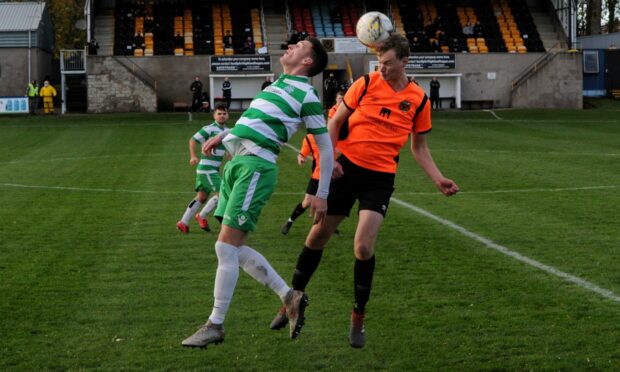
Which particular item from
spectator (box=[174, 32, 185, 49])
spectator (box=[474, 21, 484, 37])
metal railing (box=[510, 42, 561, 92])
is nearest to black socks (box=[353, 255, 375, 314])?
metal railing (box=[510, 42, 561, 92])

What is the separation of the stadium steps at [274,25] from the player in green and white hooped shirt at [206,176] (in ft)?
129

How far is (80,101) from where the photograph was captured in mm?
52312

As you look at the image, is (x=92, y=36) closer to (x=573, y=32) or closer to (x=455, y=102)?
(x=455, y=102)

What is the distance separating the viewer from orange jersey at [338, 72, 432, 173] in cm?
753

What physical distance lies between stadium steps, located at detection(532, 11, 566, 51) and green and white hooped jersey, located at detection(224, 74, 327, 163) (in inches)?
1970

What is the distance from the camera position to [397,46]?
733 centimetres

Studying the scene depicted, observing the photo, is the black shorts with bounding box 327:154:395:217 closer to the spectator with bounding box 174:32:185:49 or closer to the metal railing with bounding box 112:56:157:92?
the metal railing with bounding box 112:56:157:92

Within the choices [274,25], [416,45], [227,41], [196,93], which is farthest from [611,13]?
[196,93]

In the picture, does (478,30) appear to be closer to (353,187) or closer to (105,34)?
(105,34)

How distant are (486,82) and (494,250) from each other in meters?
→ 42.2

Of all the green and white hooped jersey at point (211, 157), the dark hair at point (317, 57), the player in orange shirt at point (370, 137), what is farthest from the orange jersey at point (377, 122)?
the green and white hooped jersey at point (211, 157)

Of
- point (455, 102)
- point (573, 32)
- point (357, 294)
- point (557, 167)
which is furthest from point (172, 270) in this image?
point (573, 32)

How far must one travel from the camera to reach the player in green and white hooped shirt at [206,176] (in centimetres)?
1288

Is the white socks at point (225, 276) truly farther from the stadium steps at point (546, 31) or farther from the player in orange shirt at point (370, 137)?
the stadium steps at point (546, 31)
